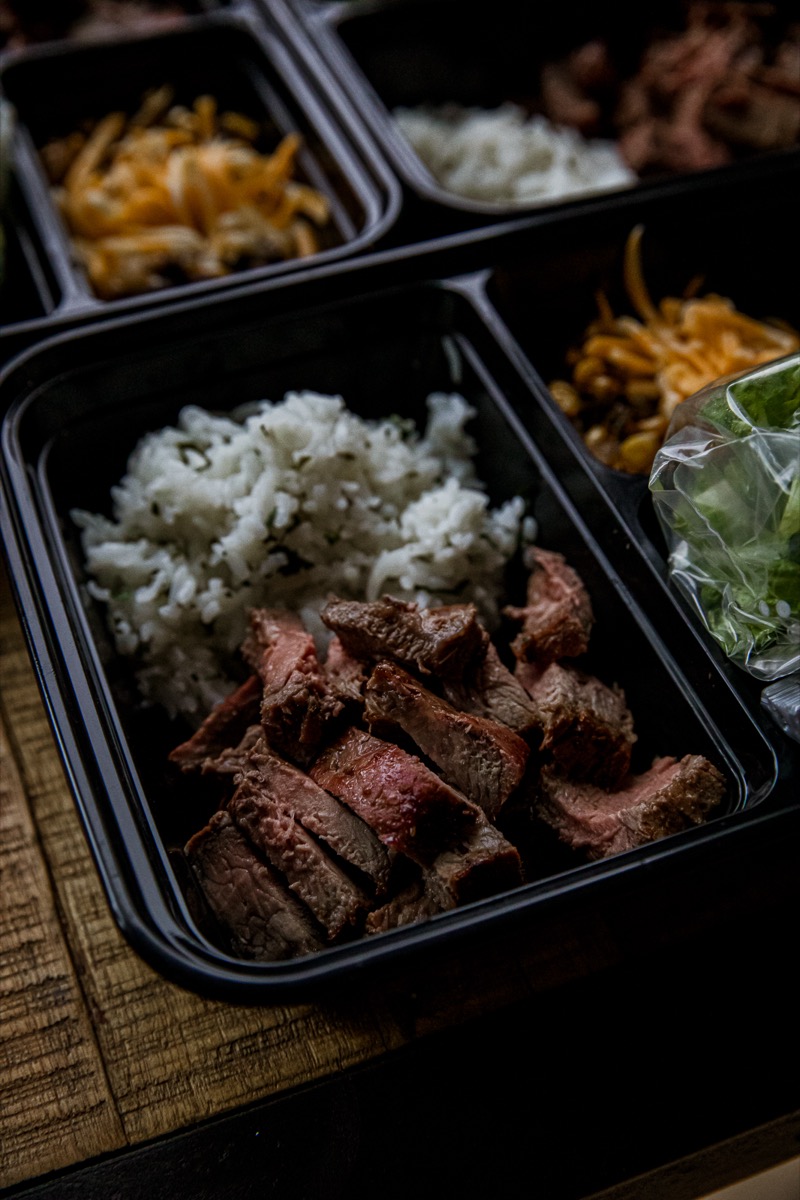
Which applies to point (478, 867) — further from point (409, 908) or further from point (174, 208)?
point (174, 208)

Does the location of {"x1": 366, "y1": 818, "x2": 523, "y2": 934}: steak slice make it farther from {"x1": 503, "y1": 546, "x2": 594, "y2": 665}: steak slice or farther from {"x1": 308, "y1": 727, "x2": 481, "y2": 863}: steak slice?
{"x1": 503, "y1": 546, "x2": 594, "y2": 665}: steak slice

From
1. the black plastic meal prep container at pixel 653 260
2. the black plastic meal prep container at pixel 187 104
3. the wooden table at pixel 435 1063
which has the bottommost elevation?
the wooden table at pixel 435 1063

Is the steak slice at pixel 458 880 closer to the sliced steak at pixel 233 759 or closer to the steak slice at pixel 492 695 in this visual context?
the steak slice at pixel 492 695

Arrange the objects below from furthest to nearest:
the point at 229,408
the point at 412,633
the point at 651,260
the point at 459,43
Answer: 1. the point at 459,43
2. the point at 651,260
3. the point at 229,408
4. the point at 412,633

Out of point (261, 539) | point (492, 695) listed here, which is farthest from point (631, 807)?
point (261, 539)

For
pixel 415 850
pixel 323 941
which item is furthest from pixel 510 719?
pixel 323 941

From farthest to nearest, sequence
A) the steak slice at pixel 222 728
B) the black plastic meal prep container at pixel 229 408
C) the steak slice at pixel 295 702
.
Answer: the steak slice at pixel 222 728 → the steak slice at pixel 295 702 → the black plastic meal prep container at pixel 229 408

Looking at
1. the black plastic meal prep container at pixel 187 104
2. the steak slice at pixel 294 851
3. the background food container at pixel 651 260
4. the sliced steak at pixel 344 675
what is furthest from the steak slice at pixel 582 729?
the black plastic meal prep container at pixel 187 104
